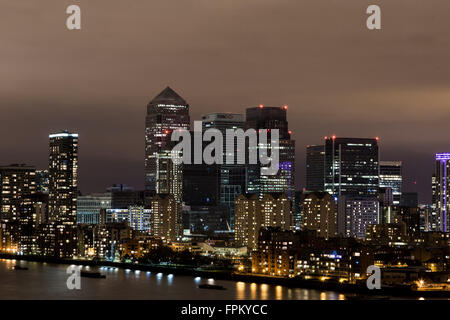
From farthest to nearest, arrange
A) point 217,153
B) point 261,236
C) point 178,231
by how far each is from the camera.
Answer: point 217,153, point 178,231, point 261,236

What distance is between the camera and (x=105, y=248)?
247 ft

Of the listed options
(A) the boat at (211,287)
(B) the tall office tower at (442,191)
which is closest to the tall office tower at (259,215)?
(B) the tall office tower at (442,191)

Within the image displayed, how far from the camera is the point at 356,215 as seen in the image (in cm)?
8812

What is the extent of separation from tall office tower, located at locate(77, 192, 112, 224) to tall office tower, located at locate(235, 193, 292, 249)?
141 ft

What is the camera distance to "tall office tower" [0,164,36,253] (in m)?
86.2

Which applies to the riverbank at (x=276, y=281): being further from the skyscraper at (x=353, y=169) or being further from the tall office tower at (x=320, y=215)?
the skyscraper at (x=353, y=169)


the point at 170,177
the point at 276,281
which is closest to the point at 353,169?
the point at 170,177

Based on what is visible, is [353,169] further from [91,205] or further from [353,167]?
[91,205]

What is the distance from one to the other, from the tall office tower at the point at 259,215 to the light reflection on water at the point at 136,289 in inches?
708

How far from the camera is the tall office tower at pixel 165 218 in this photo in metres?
82.8
